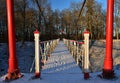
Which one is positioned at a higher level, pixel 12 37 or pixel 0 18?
pixel 0 18

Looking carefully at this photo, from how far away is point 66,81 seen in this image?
385 centimetres

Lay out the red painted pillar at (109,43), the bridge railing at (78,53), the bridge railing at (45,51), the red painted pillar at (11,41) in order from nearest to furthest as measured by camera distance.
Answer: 1. the red painted pillar at (109,43)
2. the red painted pillar at (11,41)
3. the bridge railing at (78,53)
4. the bridge railing at (45,51)

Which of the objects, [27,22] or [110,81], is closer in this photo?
[110,81]

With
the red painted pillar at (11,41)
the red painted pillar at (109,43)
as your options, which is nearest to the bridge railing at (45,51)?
the red painted pillar at (11,41)

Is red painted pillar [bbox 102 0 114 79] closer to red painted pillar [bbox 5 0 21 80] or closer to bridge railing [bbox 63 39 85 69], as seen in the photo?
red painted pillar [bbox 5 0 21 80]

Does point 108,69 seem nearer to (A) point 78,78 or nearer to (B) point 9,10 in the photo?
(A) point 78,78

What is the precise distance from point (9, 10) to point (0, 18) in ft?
90.1

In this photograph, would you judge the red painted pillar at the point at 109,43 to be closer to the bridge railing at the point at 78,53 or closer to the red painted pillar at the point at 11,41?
the red painted pillar at the point at 11,41

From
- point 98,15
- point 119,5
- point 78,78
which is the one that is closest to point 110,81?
point 78,78

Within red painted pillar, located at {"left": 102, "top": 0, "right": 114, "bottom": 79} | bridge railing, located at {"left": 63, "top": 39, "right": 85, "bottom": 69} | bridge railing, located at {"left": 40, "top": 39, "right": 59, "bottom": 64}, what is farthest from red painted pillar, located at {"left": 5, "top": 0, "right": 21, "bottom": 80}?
bridge railing, located at {"left": 40, "top": 39, "right": 59, "bottom": 64}

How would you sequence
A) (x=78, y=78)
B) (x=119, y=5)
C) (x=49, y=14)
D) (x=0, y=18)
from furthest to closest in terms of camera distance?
(x=49, y=14) < (x=119, y=5) < (x=0, y=18) < (x=78, y=78)

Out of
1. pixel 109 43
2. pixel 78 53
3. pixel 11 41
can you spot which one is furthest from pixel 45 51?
pixel 109 43

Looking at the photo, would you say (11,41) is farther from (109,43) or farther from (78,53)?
(78,53)

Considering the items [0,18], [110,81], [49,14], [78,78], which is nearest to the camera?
[110,81]
